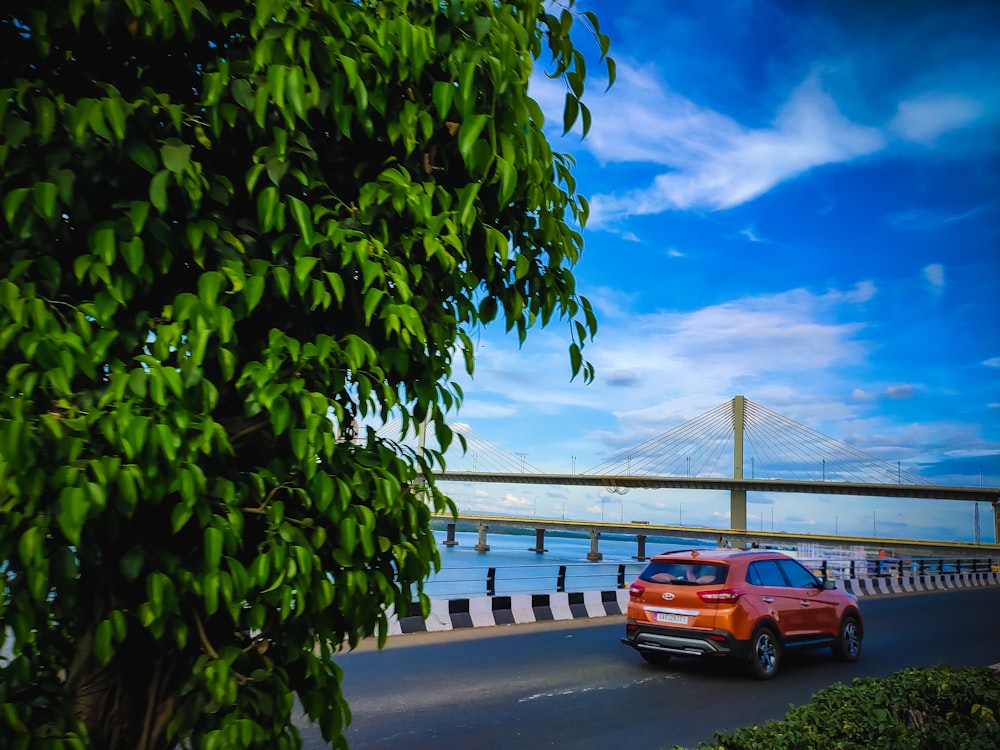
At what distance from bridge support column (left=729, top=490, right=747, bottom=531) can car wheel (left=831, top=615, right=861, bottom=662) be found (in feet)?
235

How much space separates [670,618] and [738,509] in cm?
7649

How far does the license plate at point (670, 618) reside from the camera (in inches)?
459

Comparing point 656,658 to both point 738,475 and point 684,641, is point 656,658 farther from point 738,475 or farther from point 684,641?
point 738,475

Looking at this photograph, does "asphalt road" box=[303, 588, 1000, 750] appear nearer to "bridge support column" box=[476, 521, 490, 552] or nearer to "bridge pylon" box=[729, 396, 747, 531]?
"bridge pylon" box=[729, 396, 747, 531]

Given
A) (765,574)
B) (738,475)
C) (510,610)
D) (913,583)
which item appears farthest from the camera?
(738,475)

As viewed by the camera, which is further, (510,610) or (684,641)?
(510,610)

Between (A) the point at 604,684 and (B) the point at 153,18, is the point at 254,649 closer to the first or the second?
(B) the point at 153,18

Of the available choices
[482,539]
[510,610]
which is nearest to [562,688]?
[510,610]

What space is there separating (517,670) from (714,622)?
2.77 metres

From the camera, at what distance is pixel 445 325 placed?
2.54 m

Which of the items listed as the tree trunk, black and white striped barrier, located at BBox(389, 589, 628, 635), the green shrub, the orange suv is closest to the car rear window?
the orange suv

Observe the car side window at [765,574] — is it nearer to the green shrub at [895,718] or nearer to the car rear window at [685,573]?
the car rear window at [685,573]

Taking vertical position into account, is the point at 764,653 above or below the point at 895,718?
below

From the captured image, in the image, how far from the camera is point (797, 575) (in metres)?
13.0
